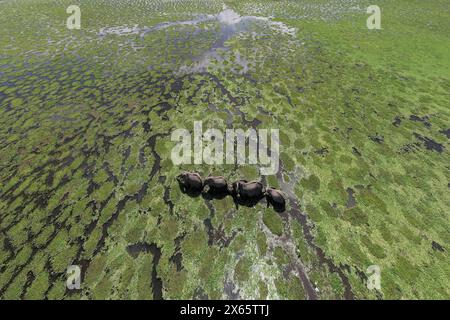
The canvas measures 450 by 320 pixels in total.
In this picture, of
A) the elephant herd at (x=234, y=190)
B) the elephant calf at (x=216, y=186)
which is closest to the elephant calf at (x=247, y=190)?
the elephant herd at (x=234, y=190)

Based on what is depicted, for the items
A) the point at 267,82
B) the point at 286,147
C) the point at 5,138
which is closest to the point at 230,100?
the point at 267,82

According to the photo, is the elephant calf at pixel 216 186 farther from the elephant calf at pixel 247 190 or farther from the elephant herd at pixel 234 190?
the elephant calf at pixel 247 190

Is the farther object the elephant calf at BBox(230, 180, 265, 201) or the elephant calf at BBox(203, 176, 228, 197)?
the elephant calf at BBox(203, 176, 228, 197)

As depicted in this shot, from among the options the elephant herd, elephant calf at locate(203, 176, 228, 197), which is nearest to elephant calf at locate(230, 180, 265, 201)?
the elephant herd

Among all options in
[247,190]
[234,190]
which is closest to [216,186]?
[234,190]

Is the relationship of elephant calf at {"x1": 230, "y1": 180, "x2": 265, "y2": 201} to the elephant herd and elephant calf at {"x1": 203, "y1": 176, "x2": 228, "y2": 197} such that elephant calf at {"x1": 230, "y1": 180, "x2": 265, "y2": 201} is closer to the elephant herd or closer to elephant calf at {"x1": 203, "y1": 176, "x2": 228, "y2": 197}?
the elephant herd

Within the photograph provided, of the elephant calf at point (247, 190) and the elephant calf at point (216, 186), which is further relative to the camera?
the elephant calf at point (216, 186)

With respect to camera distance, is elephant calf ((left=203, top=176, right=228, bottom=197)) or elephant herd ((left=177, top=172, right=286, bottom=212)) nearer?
elephant herd ((left=177, top=172, right=286, bottom=212))

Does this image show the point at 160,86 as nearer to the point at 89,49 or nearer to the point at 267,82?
the point at 267,82
